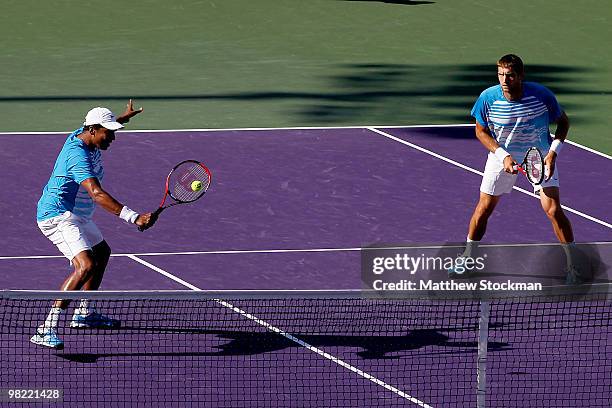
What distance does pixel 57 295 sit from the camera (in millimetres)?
8797

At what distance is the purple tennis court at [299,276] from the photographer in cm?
1059

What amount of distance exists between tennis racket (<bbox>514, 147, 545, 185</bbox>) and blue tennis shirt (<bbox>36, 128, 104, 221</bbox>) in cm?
369

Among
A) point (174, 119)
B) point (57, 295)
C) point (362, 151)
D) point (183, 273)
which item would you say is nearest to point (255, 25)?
point (174, 119)

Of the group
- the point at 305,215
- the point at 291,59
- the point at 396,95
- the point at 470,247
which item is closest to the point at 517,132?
the point at 470,247

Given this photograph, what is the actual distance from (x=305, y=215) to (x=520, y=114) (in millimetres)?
3181

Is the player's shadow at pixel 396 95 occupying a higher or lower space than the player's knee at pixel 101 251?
higher

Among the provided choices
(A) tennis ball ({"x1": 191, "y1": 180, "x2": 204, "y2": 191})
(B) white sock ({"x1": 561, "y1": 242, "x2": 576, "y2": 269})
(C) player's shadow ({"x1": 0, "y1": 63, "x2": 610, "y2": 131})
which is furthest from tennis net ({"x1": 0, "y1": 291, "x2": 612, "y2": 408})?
(C) player's shadow ({"x1": 0, "y1": 63, "x2": 610, "y2": 131})

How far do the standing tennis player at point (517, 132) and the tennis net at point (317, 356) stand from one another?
0.97 metres

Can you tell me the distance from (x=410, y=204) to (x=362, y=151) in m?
2.02

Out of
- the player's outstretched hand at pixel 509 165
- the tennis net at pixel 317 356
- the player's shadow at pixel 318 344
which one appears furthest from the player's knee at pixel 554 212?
the player's shadow at pixel 318 344

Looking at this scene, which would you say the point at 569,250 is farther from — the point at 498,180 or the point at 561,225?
the point at 498,180

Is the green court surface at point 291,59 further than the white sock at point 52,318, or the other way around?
the green court surface at point 291,59

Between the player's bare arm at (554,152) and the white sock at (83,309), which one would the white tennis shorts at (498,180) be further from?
the white sock at (83,309)

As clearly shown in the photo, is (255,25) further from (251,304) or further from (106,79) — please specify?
(251,304)
